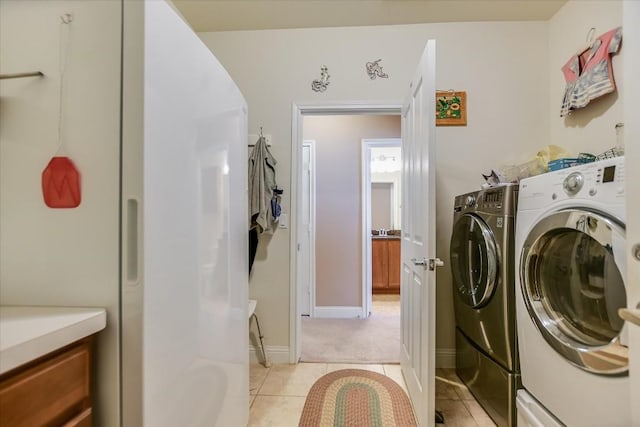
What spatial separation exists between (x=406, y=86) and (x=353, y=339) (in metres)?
2.18

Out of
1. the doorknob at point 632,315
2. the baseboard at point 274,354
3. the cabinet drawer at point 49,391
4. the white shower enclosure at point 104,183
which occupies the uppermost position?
the white shower enclosure at point 104,183

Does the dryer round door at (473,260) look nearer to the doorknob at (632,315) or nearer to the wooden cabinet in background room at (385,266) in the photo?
the doorknob at (632,315)

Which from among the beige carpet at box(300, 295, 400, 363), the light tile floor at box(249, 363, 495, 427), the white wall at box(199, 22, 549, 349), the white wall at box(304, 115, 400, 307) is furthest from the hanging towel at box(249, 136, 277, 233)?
the white wall at box(304, 115, 400, 307)

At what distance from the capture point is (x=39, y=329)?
57 centimetres

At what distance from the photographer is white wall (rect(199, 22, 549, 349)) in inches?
85.8

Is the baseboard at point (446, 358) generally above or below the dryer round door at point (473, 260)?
below

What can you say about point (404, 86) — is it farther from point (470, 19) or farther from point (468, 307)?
point (468, 307)

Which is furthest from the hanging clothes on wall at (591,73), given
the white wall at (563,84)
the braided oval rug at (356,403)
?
the braided oval rug at (356,403)

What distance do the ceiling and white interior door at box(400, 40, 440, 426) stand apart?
2.31 ft

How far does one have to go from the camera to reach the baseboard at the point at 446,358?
217 centimetres

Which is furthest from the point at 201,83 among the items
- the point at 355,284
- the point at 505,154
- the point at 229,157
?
the point at 355,284

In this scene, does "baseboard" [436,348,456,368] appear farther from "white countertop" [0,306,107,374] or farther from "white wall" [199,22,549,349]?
"white countertop" [0,306,107,374]

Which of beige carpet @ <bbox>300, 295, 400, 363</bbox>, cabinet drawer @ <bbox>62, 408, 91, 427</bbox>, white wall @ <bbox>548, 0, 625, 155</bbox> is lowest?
beige carpet @ <bbox>300, 295, 400, 363</bbox>

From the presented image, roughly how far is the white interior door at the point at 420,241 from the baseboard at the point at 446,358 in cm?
33
